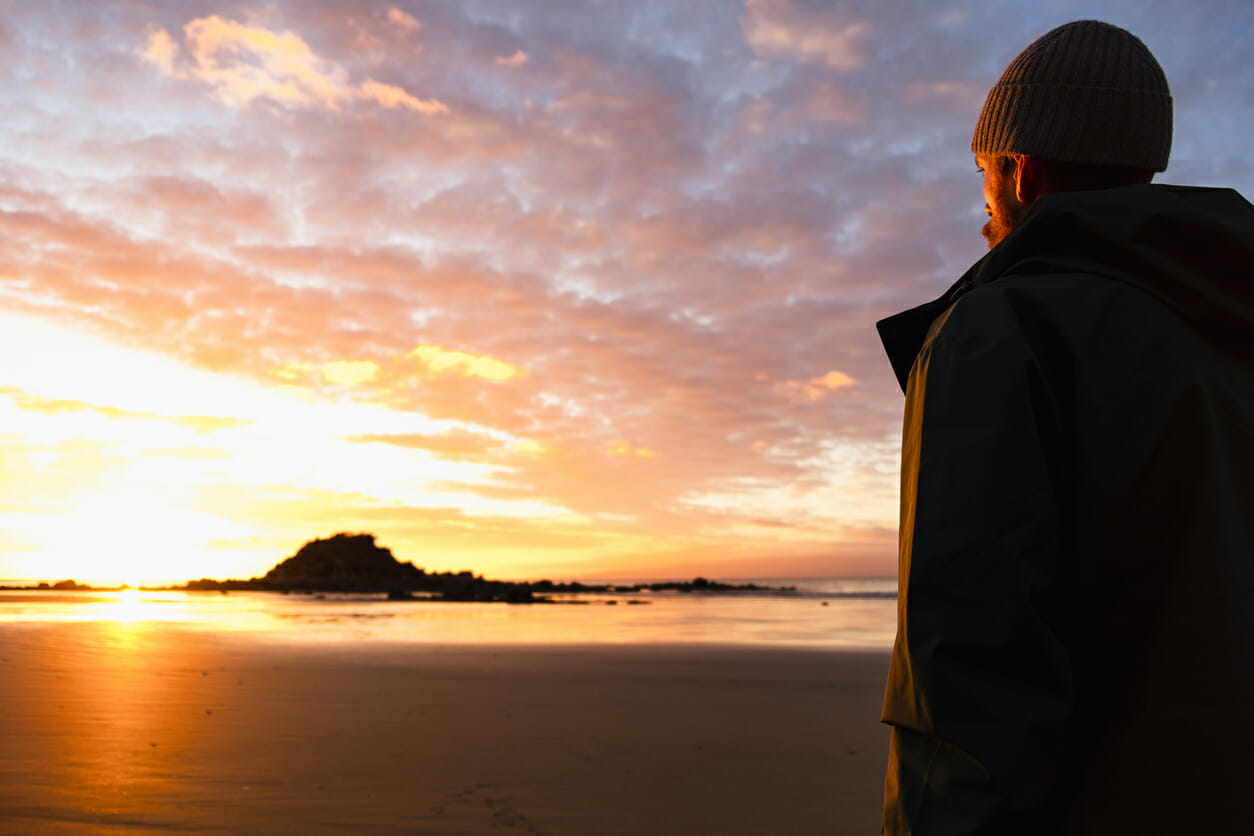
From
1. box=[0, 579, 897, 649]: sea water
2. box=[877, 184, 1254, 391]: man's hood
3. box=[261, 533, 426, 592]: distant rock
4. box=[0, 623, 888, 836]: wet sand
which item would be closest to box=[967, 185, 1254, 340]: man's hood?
box=[877, 184, 1254, 391]: man's hood

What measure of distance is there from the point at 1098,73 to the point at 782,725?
7900mm

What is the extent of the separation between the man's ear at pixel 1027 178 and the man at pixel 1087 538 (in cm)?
26

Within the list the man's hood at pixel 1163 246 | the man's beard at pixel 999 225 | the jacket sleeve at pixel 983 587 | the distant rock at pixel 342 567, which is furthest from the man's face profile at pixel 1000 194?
the distant rock at pixel 342 567

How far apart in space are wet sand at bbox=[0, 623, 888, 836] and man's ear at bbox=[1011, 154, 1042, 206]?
4.71 meters

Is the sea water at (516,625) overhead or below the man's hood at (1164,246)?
below

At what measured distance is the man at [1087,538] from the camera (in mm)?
1109

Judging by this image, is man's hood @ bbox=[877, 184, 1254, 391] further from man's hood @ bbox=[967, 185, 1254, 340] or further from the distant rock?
the distant rock

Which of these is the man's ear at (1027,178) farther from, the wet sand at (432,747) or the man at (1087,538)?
the wet sand at (432,747)

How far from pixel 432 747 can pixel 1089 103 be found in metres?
7.03

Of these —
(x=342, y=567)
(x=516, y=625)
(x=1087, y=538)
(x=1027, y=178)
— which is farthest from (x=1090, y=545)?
(x=342, y=567)

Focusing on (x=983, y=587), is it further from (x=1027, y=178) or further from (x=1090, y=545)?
(x=1027, y=178)

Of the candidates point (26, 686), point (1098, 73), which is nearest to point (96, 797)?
point (26, 686)

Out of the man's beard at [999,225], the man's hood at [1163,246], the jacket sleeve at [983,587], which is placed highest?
the man's beard at [999,225]

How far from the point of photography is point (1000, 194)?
5.45 feet
